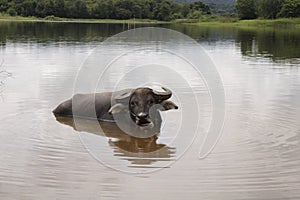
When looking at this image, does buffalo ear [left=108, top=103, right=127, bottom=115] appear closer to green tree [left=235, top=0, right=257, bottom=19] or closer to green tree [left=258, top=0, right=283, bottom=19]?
green tree [left=258, top=0, right=283, bottom=19]

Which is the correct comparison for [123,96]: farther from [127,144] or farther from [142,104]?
[127,144]

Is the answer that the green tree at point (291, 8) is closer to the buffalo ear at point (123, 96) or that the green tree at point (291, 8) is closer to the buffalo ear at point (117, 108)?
the buffalo ear at point (123, 96)

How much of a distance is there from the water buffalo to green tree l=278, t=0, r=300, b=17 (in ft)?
310

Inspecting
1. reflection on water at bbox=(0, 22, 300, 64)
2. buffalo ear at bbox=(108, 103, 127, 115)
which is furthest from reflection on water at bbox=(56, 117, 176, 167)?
reflection on water at bbox=(0, 22, 300, 64)

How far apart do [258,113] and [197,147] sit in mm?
3153

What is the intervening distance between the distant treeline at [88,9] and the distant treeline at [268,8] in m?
18.7

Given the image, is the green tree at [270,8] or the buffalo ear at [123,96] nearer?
the buffalo ear at [123,96]

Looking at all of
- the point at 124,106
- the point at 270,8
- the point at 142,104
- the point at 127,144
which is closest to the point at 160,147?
the point at 127,144

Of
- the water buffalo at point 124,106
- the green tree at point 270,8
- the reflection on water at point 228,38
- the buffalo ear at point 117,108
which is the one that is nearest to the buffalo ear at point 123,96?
the water buffalo at point 124,106

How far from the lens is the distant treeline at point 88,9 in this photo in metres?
122

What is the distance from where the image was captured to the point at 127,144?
31.5ft

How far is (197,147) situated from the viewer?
9.24 metres

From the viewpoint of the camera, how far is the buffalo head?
10.1 metres

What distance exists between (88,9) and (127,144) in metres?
120
